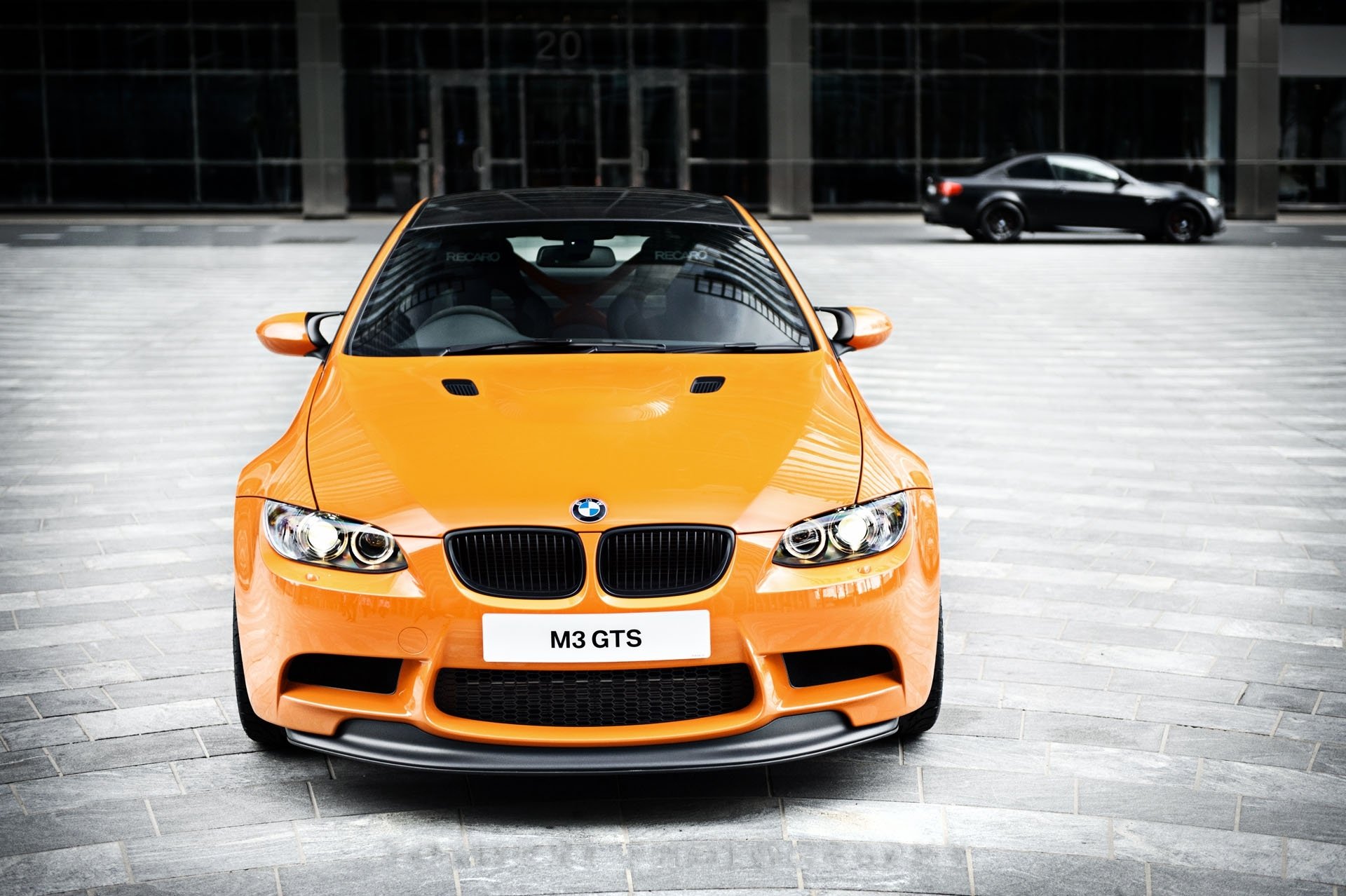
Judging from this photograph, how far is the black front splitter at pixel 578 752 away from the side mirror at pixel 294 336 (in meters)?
1.79

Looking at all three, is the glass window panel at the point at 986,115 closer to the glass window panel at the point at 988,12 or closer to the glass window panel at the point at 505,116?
the glass window panel at the point at 988,12

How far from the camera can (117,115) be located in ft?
99.2

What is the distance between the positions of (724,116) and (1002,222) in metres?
9.03

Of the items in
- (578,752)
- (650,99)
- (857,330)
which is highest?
(650,99)

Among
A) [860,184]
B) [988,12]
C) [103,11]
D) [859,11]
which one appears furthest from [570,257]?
[103,11]

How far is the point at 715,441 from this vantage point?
375cm

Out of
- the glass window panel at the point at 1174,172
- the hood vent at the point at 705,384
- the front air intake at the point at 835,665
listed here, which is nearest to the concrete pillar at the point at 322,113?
the glass window panel at the point at 1174,172

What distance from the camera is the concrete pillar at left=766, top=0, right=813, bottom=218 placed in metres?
29.5

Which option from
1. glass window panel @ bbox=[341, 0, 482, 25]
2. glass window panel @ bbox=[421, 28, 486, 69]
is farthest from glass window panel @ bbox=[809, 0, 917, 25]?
glass window panel @ bbox=[341, 0, 482, 25]

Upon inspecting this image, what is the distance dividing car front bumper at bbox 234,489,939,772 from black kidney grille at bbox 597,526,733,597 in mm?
36

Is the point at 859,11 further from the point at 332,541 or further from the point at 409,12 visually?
the point at 332,541

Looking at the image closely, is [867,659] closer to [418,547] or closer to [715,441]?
[715,441]

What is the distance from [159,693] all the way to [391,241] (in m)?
1.64

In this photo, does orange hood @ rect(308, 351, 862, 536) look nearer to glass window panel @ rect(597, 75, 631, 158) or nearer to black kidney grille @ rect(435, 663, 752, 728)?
black kidney grille @ rect(435, 663, 752, 728)
